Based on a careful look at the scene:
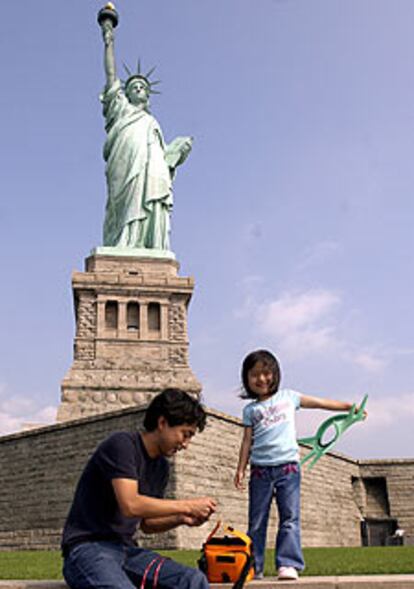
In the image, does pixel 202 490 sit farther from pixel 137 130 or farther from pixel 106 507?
pixel 137 130

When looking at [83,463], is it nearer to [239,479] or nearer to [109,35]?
[239,479]

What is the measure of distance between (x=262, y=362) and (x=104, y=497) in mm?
1960

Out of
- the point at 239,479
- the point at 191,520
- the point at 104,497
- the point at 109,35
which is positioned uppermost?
the point at 109,35

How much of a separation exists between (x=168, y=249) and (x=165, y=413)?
94.4 feet

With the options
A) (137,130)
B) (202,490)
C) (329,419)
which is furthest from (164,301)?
(329,419)

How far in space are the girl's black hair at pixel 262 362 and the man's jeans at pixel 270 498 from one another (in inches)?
22.3

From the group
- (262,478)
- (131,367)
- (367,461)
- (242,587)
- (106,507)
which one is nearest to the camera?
(106,507)

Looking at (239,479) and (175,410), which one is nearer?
(175,410)

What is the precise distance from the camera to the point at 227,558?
375cm

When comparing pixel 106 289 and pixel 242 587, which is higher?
pixel 106 289

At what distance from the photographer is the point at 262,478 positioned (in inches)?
195

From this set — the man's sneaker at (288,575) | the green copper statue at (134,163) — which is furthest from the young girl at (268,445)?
the green copper statue at (134,163)

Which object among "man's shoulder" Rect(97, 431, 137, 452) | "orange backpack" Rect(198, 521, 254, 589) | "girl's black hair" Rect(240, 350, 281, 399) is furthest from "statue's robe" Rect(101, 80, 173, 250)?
"man's shoulder" Rect(97, 431, 137, 452)

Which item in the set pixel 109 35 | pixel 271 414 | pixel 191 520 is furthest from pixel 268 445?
pixel 109 35
